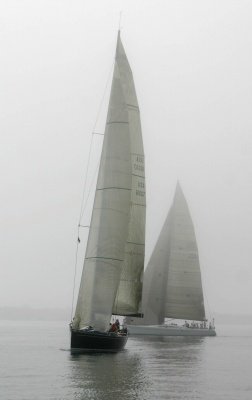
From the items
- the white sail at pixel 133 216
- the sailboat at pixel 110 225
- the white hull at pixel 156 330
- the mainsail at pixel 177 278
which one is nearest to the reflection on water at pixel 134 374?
the sailboat at pixel 110 225

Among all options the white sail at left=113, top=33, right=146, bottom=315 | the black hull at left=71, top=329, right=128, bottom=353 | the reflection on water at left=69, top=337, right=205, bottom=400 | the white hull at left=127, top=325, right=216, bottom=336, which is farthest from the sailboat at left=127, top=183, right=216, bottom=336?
the black hull at left=71, top=329, right=128, bottom=353

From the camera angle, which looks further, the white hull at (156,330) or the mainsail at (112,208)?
the white hull at (156,330)

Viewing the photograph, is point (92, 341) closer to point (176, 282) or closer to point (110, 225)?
point (110, 225)

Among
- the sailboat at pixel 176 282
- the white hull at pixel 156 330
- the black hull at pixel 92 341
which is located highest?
the sailboat at pixel 176 282

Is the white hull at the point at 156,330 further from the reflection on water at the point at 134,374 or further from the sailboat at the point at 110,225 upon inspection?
the sailboat at the point at 110,225

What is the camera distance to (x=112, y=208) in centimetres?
4438

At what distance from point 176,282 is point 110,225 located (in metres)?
25.5

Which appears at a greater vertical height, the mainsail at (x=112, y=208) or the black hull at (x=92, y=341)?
the mainsail at (x=112, y=208)

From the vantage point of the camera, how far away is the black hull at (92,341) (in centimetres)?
4259

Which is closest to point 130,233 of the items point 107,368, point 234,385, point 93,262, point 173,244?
point 93,262

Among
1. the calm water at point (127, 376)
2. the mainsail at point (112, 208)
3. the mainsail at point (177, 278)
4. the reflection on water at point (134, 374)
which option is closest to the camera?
the calm water at point (127, 376)

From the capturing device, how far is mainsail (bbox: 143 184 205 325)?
68.1 meters

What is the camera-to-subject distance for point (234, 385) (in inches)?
1339

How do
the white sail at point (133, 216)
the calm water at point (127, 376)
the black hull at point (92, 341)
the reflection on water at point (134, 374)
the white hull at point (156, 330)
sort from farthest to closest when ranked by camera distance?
the white hull at point (156, 330) → the white sail at point (133, 216) → the black hull at point (92, 341) → the reflection on water at point (134, 374) → the calm water at point (127, 376)
